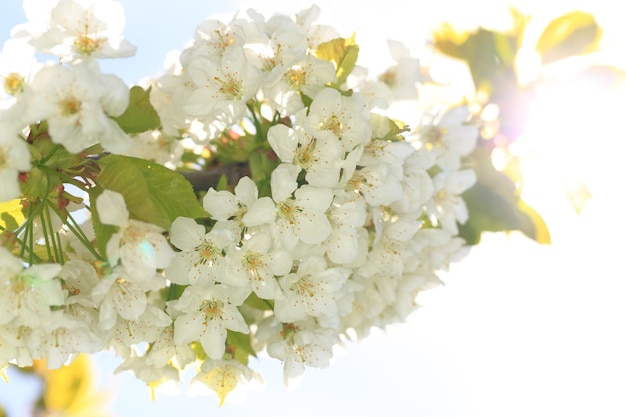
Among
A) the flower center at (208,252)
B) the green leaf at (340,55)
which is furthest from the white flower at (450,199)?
the flower center at (208,252)

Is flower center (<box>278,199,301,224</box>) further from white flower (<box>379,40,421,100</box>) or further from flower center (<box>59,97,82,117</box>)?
white flower (<box>379,40,421,100</box>)

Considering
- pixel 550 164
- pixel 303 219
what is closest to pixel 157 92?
pixel 303 219

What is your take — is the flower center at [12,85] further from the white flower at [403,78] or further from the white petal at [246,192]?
the white flower at [403,78]

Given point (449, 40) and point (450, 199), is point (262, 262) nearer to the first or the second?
point (450, 199)

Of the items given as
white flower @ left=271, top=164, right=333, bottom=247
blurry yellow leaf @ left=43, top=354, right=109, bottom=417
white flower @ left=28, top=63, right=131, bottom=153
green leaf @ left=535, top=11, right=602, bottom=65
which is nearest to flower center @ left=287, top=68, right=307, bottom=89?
white flower @ left=271, top=164, right=333, bottom=247

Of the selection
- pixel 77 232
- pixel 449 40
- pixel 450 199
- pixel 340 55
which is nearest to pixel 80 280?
pixel 77 232
